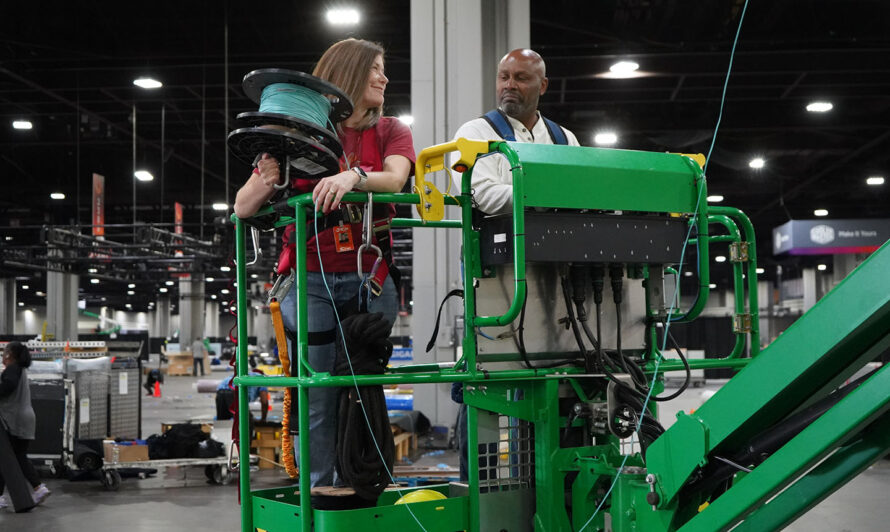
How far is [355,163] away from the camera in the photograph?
3.03 m

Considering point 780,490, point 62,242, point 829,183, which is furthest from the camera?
point 829,183

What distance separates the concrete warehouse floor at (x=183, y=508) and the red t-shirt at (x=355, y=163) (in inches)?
181

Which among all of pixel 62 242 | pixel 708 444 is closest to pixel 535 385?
pixel 708 444

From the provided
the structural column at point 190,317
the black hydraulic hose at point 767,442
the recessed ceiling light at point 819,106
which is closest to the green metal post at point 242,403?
the black hydraulic hose at point 767,442

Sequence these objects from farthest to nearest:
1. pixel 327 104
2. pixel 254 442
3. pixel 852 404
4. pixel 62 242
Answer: pixel 62 242
pixel 254 442
pixel 327 104
pixel 852 404

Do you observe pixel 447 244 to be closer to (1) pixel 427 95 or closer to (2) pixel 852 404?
(1) pixel 427 95

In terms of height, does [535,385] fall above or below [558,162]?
below

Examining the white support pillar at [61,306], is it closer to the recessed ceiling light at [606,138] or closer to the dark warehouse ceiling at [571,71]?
the dark warehouse ceiling at [571,71]

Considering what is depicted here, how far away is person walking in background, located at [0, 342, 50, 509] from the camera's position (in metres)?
8.30

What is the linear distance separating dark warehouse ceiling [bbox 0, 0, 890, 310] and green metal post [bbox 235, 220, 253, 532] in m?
9.52

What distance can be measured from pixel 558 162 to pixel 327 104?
82cm

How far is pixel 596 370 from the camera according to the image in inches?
122

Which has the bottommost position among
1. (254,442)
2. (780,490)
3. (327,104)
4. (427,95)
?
(254,442)

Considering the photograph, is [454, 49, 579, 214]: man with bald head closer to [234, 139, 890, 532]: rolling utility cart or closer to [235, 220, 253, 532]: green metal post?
[234, 139, 890, 532]: rolling utility cart
